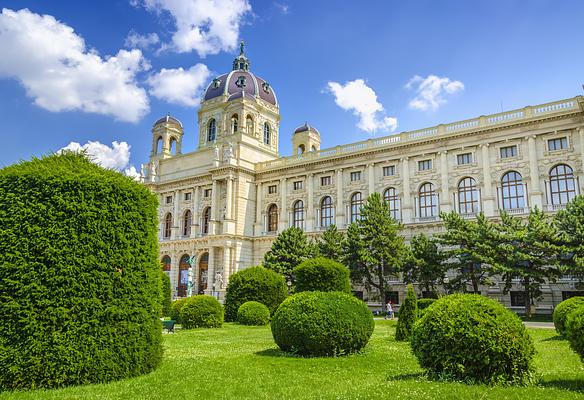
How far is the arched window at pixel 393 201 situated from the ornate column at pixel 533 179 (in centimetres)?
1013

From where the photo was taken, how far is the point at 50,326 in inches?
317

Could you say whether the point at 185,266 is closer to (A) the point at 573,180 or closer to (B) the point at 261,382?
(A) the point at 573,180

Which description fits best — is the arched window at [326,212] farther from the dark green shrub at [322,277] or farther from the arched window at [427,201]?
the dark green shrub at [322,277]

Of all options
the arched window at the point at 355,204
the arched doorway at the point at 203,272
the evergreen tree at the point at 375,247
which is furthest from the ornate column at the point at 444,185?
the arched doorway at the point at 203,272

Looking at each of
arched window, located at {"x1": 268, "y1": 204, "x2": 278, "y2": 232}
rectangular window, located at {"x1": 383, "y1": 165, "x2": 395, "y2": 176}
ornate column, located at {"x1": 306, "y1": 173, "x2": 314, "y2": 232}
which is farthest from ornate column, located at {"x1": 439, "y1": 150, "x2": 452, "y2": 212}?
arched window, located at {"x1": 268, "y1": 204, "x2": 278, "y2": 232}

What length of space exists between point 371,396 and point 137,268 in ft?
16.3

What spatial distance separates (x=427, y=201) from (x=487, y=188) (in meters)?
4.77

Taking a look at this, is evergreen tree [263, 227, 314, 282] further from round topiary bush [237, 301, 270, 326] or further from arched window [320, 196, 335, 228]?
round topiary bush [237, 301, 270, 326]

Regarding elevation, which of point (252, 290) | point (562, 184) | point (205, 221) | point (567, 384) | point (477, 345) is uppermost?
point (205, 221)

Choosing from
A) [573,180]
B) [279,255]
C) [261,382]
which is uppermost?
[573,180]

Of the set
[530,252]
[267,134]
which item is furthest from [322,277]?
[267,134]

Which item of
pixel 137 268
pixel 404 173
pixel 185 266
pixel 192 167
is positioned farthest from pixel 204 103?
pixel 137 268

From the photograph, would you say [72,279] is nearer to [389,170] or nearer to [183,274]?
[389,170]

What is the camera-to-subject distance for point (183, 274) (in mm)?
51031
